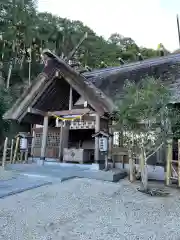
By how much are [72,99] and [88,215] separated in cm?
753

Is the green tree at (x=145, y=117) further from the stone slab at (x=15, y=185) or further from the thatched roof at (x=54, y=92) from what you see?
the stone slab at (x=15, y=185)

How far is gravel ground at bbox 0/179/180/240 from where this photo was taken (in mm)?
3506

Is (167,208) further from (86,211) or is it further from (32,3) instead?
(32,3)

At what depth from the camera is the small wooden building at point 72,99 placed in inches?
366

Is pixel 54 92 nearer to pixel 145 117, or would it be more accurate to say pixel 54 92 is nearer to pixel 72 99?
pixel 72 99

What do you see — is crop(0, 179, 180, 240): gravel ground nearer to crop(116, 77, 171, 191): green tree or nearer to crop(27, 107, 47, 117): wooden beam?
crop(116, 77, 171, 191): green tree

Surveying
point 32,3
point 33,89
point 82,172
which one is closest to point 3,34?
point 32,3

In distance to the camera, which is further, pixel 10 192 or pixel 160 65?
pixel 160 65

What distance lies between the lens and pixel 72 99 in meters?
11.2

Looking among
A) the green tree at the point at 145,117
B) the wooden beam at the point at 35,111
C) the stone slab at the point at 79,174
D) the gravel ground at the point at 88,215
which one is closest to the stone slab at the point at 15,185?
the gravel ground at the point at 88,215

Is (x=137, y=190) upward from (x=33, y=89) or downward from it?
downward

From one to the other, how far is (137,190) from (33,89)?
6.41m

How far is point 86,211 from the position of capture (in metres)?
4.60

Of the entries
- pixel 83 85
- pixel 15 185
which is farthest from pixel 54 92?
pixel 15 185
